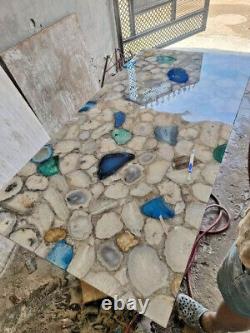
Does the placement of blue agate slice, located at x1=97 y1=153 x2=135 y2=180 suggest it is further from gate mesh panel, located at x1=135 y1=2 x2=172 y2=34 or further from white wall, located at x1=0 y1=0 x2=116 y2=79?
gate mesh panel, located at x1=135 y1=2 x2=172 y2=34

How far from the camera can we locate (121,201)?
116cm

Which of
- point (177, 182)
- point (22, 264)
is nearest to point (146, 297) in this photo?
point (177, 182)

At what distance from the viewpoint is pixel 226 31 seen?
4258 mm

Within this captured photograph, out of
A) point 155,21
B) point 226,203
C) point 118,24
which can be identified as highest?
point 118,24

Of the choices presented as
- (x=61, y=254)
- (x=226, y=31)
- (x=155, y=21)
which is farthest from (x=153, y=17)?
(x=61, y=254)

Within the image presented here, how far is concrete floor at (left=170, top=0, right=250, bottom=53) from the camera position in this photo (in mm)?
3816

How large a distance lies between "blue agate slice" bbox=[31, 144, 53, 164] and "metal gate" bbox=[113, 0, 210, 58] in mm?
2244

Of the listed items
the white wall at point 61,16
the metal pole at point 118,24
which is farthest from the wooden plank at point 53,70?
the metal pole at point 118,24

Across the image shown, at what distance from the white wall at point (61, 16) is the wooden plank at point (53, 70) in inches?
2.6

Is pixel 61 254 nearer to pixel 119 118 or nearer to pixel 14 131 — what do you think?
pixel 119 118

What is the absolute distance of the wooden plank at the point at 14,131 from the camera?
5.31ft

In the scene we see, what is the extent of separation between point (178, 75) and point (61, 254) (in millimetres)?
1479

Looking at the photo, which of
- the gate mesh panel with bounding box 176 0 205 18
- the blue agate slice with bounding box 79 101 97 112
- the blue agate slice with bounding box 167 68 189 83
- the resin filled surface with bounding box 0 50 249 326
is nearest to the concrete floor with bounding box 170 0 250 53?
the gate mesh panel with bounding box 176 0 205 18

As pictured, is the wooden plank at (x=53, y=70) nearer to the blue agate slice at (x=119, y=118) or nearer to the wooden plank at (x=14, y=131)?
the wooden plank at (x=14, y=131)
